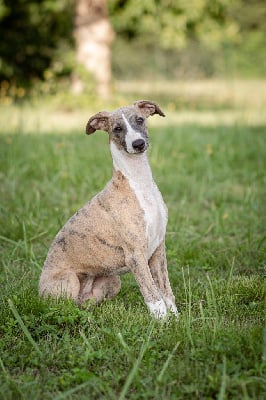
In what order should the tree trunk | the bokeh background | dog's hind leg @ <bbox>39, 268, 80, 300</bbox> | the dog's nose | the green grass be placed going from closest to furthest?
the green grass → the dog's nose → dog's hind leg @ <bbox>39, 268, 80, 300</bbox> → the tree trunk → the bokeh background

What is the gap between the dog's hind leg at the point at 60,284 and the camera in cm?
367

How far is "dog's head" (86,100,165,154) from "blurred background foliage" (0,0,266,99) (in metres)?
10.2

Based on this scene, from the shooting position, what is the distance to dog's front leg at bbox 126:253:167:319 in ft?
11.4

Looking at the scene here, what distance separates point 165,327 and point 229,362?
0.59 meters

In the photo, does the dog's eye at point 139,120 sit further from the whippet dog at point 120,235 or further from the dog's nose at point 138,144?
the dog's nose at point 138,144

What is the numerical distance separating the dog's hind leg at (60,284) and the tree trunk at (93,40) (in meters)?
9.57

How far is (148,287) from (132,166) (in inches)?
28.4

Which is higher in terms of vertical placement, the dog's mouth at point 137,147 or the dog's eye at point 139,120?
the dog's eye at point 139,120

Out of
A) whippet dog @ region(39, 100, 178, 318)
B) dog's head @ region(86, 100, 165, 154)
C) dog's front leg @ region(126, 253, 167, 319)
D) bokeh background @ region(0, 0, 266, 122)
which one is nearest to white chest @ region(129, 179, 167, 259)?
whippet dog @ region(39, 100, 178, 318)

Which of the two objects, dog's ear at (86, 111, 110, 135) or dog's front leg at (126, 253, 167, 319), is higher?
dog's ear at (86, 111, 110, 135)

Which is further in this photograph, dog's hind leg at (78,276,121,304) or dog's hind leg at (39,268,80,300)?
dog's hind leg at (78,276,121,304)

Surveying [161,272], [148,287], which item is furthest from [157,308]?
[161,272]

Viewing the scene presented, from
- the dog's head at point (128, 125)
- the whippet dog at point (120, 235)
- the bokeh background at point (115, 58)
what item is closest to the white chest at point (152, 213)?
the whippet dog at point (120, 235)

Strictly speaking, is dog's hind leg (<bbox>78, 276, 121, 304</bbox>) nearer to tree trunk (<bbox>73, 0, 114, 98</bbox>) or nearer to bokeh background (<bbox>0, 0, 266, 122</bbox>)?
bokeh background (<bbox>0, 0, 266, 122</bbox>)
